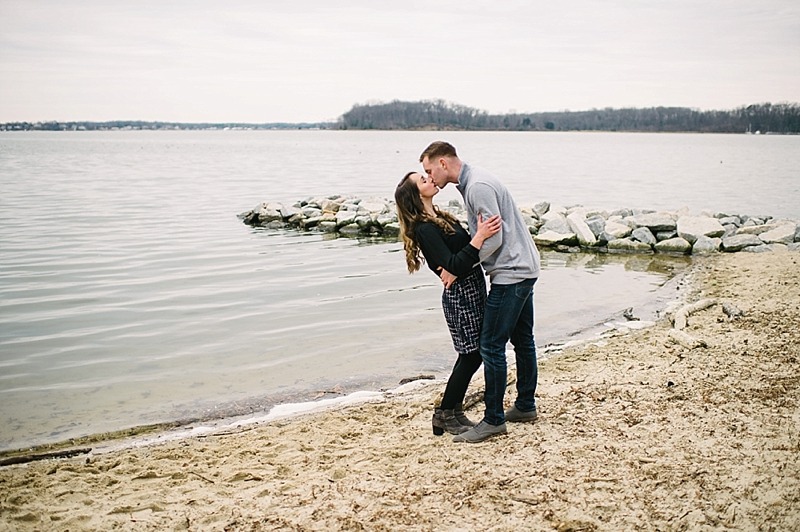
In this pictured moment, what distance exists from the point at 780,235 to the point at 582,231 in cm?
472

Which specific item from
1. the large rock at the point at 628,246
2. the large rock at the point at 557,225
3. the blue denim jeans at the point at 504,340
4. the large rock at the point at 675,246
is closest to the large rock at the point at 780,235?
the large rock at the point at 675,246

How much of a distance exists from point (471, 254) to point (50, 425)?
4808 mm

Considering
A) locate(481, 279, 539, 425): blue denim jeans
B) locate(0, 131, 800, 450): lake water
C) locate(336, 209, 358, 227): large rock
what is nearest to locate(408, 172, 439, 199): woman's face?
locate(481, 279, 539, 425): blue denim jeans

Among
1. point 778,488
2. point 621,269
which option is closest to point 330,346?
point 778,488

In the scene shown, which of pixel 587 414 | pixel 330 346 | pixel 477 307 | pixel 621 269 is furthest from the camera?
pixel 621 269

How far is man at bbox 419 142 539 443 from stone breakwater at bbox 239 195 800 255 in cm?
1303

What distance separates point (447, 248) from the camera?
15.1 feet

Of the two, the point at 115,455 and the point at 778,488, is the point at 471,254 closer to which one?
the point at 778,488

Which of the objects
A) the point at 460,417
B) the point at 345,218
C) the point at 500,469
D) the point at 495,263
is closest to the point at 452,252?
the point at 495,263

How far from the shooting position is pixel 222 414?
681 cm

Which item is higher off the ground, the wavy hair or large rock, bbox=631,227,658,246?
the wavy hair

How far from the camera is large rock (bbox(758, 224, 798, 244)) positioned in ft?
52.4

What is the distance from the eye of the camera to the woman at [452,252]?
14.7 feet

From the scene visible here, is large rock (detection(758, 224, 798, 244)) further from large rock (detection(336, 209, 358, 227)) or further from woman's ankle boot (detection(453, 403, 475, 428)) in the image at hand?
woman's ankle boot (detection(453, 403, 475, 428))
